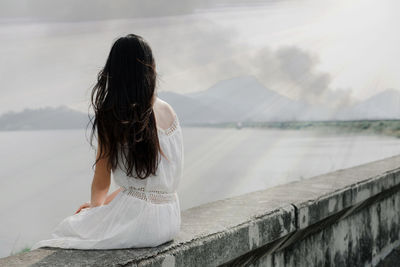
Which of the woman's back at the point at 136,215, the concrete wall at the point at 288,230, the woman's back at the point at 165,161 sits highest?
the woman's back at the point at 165,161

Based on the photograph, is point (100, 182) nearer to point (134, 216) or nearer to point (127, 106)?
point (134, 216)

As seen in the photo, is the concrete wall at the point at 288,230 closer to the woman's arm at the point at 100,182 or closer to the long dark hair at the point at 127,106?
the woman's arm at the point at 100,182

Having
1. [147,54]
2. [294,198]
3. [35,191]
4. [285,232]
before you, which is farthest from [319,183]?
[35,191]

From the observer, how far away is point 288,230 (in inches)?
99.0

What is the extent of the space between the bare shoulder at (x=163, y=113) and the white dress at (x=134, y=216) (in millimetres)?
23

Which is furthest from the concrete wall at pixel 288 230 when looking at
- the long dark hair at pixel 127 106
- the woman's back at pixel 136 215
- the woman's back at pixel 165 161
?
the long dark hair at pixel 127 106

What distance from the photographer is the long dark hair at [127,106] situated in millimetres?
2031

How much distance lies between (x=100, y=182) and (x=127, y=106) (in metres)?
0.33

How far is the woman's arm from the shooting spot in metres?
2.09

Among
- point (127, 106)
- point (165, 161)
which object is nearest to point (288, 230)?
point (165, 161)

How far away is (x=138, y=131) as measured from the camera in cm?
204

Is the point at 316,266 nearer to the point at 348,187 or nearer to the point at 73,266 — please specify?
the point at 348,187

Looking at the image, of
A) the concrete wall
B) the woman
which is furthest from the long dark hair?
the concrete wall

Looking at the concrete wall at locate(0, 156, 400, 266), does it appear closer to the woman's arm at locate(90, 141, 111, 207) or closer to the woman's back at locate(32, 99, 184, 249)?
the woman's back at locate(32, 99, 184, 249)
